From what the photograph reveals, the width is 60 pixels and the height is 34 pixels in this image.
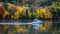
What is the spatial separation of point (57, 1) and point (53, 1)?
60cm

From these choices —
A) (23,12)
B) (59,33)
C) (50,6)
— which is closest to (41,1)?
(50,6)

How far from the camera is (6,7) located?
41.8 m

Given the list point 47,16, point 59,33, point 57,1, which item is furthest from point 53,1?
point 59,33

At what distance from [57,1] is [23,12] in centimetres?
643

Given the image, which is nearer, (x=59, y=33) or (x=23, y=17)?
(x=59, y=33)

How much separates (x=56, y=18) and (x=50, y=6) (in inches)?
111

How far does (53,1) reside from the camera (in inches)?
1762

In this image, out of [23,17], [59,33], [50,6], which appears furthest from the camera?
[50,6]

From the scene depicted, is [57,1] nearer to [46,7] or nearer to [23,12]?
[46,7]

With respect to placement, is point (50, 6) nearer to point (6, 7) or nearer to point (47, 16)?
point (47, 16)

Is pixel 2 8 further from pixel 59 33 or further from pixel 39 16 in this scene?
pixel 59 33

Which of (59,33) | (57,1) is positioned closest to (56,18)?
(57,1)

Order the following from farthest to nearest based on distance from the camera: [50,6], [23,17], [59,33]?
[50,6] < [23,17] < [59,33]

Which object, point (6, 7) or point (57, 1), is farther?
point (57, 1)
